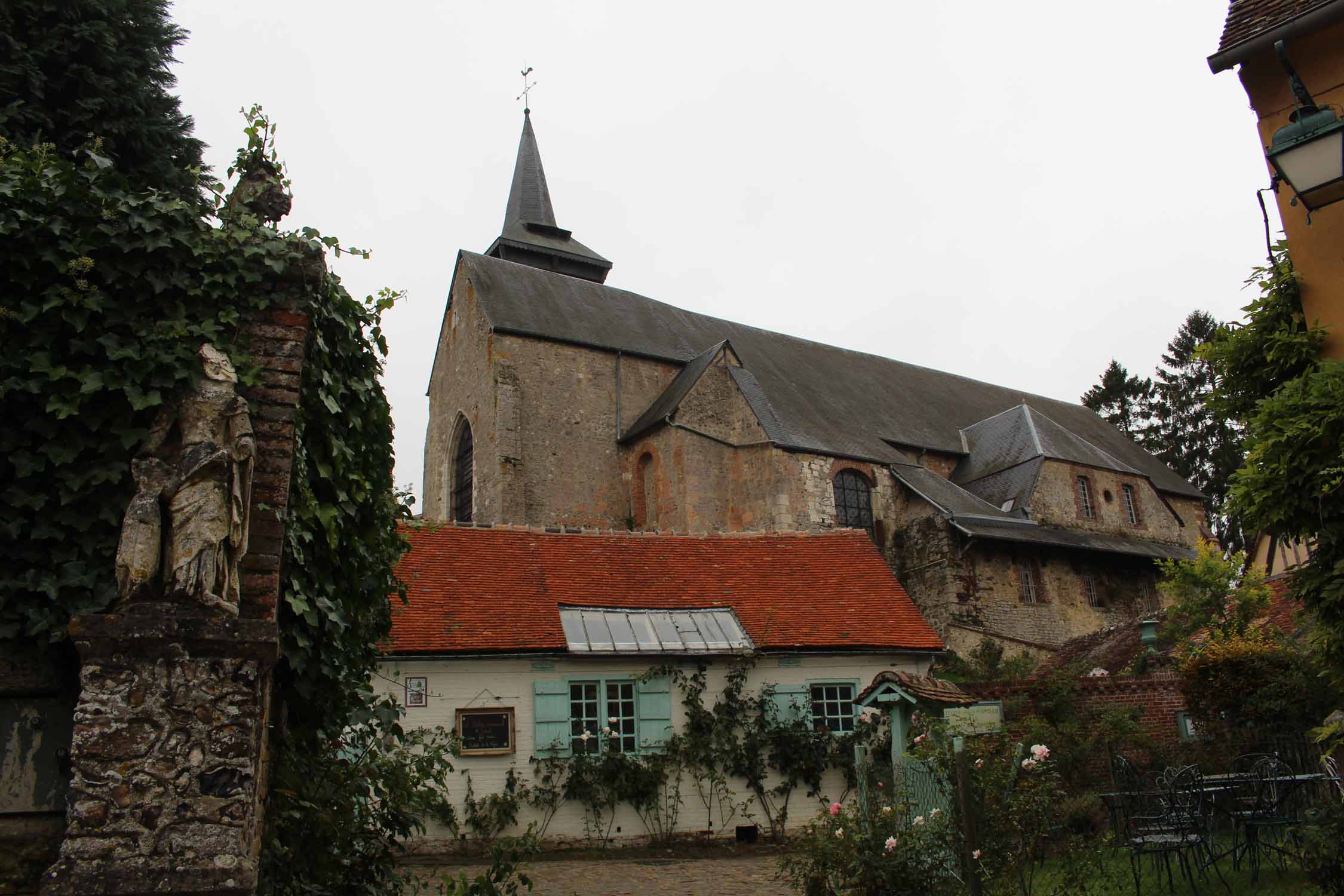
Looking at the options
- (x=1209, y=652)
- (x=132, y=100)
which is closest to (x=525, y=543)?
(x=132, y=100)

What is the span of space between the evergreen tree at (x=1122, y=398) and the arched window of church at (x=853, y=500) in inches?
1004

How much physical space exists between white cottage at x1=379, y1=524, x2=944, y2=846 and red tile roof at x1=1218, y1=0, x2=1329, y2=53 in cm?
773

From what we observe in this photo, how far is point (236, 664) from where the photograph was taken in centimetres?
407

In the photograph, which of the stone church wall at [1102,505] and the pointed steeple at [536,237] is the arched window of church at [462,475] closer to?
the pointed steeple at [536,237]

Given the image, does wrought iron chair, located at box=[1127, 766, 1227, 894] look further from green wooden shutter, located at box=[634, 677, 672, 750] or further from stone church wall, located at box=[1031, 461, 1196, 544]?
stone church wall, located at box=[1031, 461, 1196, 544]

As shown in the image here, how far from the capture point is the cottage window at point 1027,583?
23.6 m

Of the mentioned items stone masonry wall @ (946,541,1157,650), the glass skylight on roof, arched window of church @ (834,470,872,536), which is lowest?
the glass skylight on roof

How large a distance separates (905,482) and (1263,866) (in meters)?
17.5

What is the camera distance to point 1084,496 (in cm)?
2661

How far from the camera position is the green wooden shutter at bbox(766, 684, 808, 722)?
488 inches

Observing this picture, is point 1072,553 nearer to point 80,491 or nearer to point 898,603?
point 898,603

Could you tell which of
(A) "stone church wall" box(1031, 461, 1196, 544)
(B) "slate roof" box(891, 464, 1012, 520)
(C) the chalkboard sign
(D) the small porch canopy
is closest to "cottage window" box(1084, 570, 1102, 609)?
(A) "stone church wall" box(1031, 461, 1196, 544)

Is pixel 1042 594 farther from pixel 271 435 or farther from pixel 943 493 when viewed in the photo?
pixel 271 435

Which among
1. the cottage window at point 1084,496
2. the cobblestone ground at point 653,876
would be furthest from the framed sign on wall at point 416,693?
the cottage window at point 1084,496
